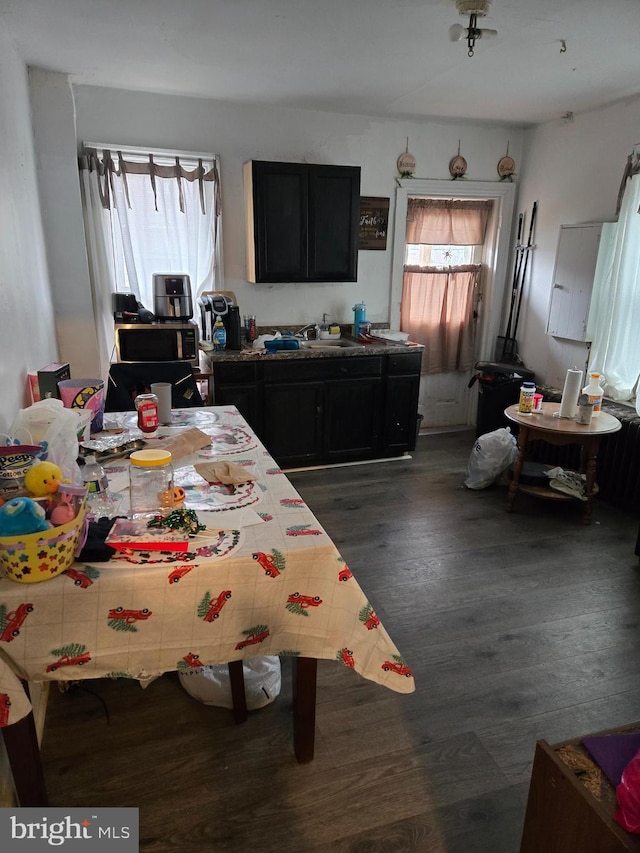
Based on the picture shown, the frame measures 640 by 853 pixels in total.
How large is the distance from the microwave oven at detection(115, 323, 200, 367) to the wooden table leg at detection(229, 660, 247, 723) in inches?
86.3

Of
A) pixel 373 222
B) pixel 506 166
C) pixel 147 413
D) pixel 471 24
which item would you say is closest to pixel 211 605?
pixel 147 413

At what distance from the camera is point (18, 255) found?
7.81ft

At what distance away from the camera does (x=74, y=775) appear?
1.65 meters

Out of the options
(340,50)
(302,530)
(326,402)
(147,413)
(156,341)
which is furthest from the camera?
(326,402)

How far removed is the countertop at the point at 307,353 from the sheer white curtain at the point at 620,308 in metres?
1.30

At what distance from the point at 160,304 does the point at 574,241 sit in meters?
3.09

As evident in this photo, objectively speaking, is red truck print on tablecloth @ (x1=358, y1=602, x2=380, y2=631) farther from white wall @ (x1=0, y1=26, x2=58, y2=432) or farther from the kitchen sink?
the kitchen sink

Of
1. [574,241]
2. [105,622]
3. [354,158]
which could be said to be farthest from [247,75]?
[105,622]

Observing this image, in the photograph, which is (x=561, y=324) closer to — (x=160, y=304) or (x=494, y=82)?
(x=494, y=82)

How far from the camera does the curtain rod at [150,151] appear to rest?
3.59m

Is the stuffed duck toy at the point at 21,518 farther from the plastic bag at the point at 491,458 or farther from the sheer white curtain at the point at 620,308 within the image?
the sheer white curtain at the point at 620,308

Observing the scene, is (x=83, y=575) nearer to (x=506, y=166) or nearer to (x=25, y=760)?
(x=25, y=760)

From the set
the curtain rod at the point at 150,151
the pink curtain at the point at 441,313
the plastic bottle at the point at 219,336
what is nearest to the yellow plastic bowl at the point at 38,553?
the plastic bottle at the point at 219,336

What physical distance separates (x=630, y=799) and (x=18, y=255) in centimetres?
272
